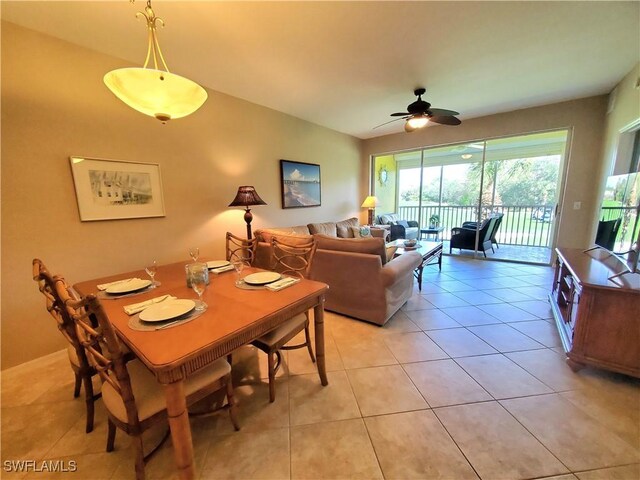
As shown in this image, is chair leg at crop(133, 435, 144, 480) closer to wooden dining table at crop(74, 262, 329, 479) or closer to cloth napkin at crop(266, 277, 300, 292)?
wooden dining table at crop(74, 262, 329, 479)

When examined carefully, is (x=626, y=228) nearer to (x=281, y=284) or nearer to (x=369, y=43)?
(x=369, y=43)

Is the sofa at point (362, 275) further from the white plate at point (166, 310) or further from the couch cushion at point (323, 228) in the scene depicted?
the couch cushion at point (323, 228)

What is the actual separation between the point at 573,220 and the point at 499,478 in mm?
4419

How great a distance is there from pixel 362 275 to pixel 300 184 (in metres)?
2.42

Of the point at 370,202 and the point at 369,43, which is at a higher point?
the point at 369,43

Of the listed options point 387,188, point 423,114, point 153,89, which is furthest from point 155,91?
point 387,188

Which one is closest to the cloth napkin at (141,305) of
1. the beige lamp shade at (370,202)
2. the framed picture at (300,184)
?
the framed picture at (300,184)

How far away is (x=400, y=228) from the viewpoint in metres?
5.55

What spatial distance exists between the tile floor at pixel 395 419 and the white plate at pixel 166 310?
2.55 feet

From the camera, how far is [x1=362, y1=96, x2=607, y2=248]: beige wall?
359 centimetres

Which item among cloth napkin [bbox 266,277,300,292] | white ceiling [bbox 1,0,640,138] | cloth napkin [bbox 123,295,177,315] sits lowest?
cloth napkin [bbox 123,295,177,315]

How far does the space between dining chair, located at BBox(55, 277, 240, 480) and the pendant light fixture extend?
97 centimetres

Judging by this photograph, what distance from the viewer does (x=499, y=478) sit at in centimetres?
112

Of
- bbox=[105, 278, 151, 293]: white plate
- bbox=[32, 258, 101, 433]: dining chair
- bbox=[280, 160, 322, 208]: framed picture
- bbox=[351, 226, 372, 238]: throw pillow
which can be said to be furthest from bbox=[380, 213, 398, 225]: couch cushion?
bbox=[32, 258, 101, 433]: dining chair
